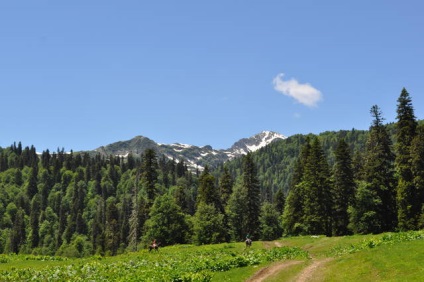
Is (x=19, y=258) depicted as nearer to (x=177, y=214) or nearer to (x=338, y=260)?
(x=177, y=214)

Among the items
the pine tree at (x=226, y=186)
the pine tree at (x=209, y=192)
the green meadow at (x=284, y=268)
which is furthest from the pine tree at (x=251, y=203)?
the green meadow at (x=284, y=268)

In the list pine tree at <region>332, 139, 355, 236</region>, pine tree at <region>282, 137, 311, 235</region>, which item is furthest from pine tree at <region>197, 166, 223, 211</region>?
pine tree at <region>332, 139, 355, 236</region>

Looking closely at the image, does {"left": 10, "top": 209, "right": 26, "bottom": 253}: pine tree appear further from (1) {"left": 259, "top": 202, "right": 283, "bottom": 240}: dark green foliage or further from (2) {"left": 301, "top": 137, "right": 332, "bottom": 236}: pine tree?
(2) {"left": 301, "top": 137, "right": 332, "bottom": 236}: pine tree

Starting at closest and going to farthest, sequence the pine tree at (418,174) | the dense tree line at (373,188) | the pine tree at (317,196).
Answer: the pine tree at (418,174)
the dense tree line at (373,188)
the pine tree at (317,196)

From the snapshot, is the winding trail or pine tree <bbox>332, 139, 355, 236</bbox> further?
pine tree <bbox>332, 139, 355, 236</bbox>

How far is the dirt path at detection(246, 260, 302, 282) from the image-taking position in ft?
98.3

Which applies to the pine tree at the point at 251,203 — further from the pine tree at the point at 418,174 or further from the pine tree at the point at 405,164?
the pine tree at the point at 418,174

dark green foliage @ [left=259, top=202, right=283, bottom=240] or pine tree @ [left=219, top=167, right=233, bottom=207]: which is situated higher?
pine tree @ [left=219, top=167, right=233, bottom=207]

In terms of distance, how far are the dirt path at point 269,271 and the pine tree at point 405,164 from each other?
36664 millimetres

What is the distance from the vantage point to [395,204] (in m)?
69.9

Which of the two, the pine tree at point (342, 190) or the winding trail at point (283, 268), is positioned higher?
the pine tree at point (342, 190)

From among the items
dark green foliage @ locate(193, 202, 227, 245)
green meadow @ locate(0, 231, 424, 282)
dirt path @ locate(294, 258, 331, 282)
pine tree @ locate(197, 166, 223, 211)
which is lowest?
dirt path @ locate(294, 258, 331, 282)

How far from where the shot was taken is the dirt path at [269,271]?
30.0 metres

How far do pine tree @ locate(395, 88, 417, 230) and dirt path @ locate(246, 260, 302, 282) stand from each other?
36.7 m
